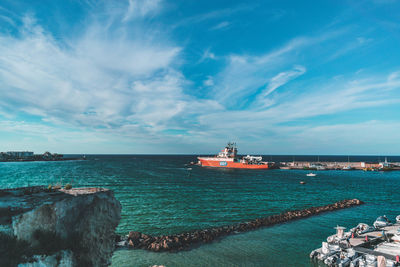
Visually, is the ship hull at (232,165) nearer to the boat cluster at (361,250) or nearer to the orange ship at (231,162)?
the orange ship at (231,162)

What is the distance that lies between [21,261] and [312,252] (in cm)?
1766

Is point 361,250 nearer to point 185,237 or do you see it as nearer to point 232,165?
point 185,237

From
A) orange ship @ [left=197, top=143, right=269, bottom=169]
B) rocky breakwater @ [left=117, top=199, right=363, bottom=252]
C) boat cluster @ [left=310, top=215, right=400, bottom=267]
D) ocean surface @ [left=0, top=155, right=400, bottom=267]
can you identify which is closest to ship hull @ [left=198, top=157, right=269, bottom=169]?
orange ship @ [left=197, top=143, right=269, bottom=169]

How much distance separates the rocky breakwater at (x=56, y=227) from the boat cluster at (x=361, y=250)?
15163 mm

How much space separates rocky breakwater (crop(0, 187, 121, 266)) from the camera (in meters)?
6.14

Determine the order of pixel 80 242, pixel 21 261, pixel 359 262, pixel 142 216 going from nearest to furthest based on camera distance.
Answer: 1. pixel 21 261
2. pixel 80 242
3. pixel 359 262
4. pixel 142 216

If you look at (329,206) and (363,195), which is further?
(363,195)

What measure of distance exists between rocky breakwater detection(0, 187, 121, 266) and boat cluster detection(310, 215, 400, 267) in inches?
597

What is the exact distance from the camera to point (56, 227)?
7.04 m

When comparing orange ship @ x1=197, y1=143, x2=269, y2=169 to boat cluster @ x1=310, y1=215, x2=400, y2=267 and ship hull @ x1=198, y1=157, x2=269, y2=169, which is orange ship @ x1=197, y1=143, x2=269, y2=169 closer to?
ship hull @ x1=198, y1=157, x2=269, y2=169

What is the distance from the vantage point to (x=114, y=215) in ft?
30.2

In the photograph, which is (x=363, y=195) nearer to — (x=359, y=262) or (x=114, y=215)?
(x=359, y=262)

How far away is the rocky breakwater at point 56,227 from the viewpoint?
614 centimetres

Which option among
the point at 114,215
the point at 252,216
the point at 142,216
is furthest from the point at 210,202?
the point at 114,215
